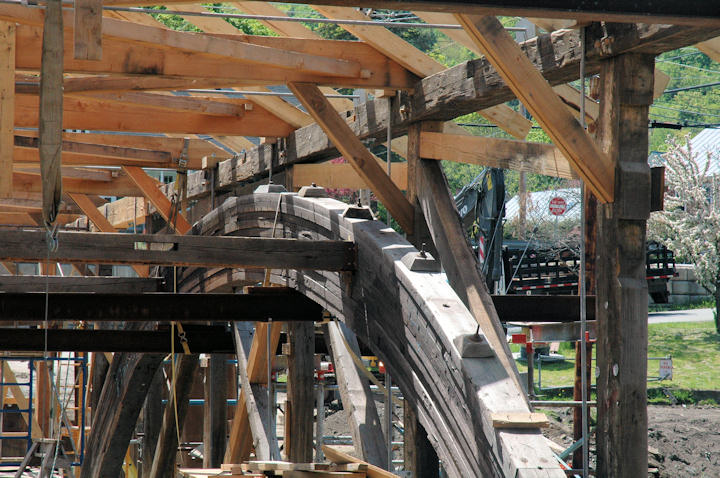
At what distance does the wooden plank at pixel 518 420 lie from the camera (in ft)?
13.5

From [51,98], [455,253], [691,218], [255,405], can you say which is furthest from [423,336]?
[691,218]

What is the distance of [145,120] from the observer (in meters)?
8.48

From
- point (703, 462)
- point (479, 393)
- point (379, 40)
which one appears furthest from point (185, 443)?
point (479, 393)

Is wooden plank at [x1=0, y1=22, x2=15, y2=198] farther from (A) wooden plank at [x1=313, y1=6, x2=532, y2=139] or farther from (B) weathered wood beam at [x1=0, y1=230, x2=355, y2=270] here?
(A) wooden plank at [x1=313, y1=6, x2=532, y2=139]

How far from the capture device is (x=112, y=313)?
621 centimetres

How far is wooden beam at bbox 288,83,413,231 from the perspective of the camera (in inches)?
241

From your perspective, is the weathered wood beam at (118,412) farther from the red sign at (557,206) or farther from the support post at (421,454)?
the red sign at (557,206)

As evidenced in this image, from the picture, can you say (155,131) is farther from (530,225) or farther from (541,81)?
(530,225)

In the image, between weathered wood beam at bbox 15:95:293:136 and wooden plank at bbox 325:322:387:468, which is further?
weathered wood beam at bbox 15:95:293:136

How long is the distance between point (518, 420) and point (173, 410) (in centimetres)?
741

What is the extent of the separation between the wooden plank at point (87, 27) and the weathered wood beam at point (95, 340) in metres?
4.91

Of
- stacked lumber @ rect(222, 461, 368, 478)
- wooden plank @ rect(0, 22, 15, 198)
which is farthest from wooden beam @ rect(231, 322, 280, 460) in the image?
wooden plank @ rect(0, 22, 15, 198)

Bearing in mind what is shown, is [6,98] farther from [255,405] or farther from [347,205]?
[255,405]

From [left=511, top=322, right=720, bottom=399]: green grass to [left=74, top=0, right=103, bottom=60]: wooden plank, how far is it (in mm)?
23236
